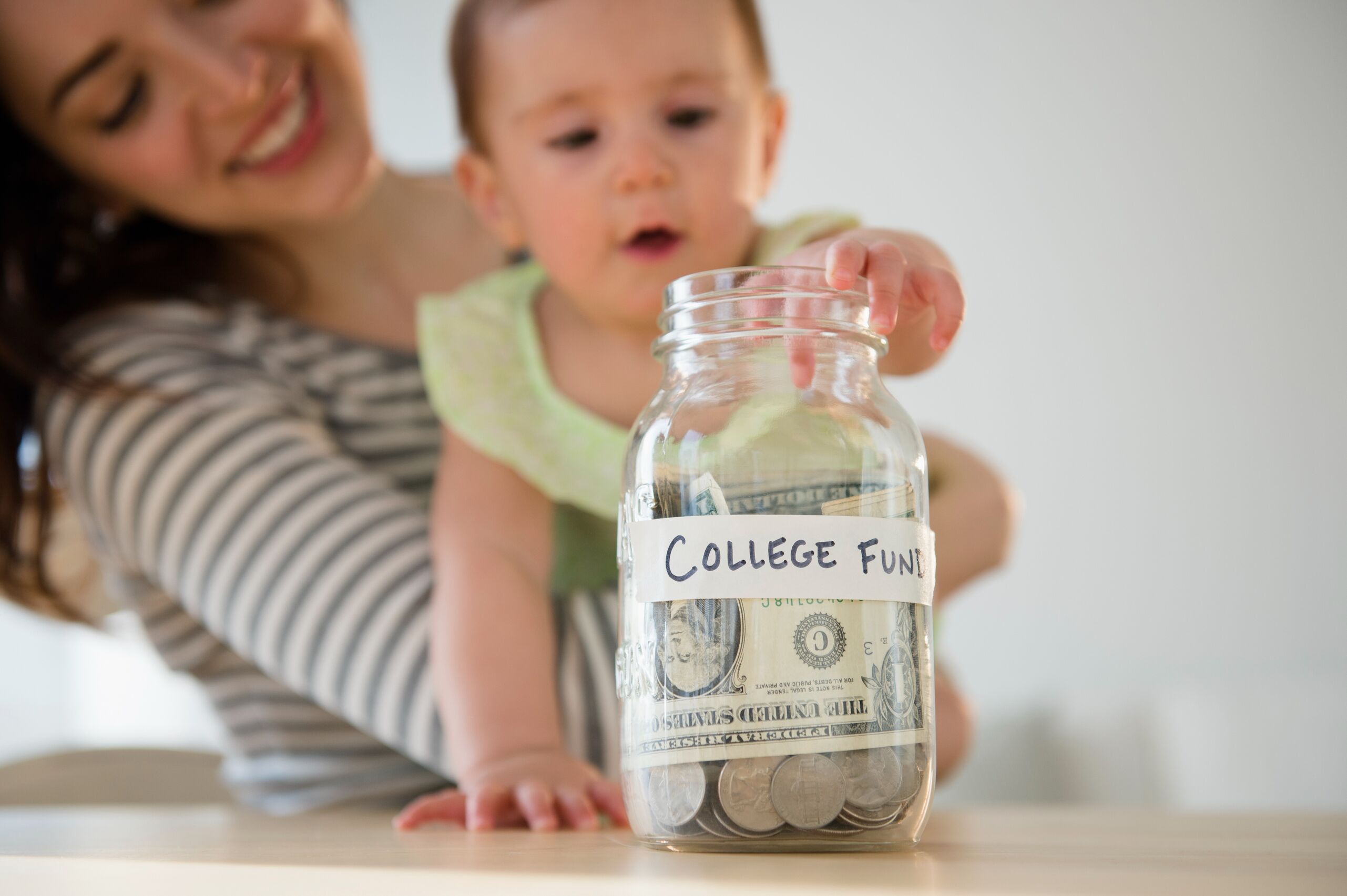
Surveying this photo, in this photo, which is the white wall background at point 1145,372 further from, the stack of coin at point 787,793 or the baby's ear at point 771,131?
the stack of coin at point 787,793

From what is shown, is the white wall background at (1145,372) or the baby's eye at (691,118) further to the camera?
the white wall background at (1145,372)

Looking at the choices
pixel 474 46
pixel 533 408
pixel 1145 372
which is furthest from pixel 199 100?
pixel 1145 372

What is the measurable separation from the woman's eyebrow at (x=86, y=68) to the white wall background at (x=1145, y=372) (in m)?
1.44

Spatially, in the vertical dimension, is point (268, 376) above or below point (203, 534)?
above

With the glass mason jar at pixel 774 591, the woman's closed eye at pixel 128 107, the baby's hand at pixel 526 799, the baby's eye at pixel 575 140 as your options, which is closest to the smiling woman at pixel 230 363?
the woman's closed eye at pixel 128 107

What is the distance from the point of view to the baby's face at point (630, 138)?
699mm

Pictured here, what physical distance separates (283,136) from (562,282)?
42 centimetres

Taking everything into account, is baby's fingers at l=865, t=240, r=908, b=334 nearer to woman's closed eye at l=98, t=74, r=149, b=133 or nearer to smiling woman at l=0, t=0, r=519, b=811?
smiling woman at l=0, t=0, r=519, b=811

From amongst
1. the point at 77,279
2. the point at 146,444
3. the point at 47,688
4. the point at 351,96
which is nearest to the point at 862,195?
the point at 351,96

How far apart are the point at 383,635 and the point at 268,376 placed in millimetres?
358

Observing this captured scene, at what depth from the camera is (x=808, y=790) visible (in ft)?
1.13

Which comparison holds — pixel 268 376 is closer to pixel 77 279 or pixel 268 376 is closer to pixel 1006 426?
pixel 77 279

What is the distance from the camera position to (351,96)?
1093 millimetres

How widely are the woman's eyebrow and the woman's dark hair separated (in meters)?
0.13
